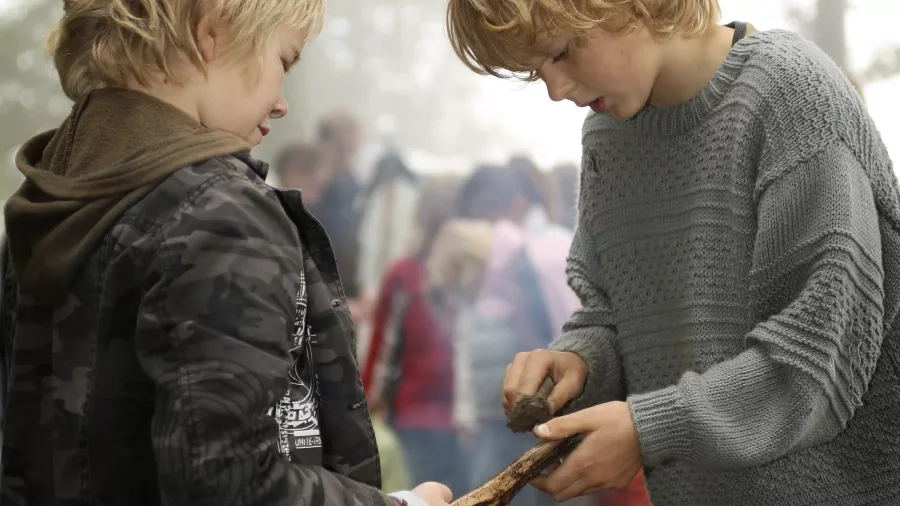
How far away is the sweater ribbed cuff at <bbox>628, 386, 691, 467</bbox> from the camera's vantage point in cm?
119

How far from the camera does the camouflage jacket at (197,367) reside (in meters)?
0.88

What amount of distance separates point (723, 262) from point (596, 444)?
315mm

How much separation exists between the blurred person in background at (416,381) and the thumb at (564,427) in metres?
2.29

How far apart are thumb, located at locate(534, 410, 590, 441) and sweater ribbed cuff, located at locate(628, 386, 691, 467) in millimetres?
66

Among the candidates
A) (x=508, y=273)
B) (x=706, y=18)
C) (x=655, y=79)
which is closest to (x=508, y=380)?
(x=655, y=79)

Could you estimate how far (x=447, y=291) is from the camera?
11.7 feet

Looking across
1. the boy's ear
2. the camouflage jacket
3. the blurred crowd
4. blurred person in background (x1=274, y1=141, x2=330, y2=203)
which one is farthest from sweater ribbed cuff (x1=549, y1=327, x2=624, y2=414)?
blurred person in background (x1=274, y1=141, x2=330, y2=203)

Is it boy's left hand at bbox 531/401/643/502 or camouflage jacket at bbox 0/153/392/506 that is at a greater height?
camouflage jacket at bbox 0/153/392/506

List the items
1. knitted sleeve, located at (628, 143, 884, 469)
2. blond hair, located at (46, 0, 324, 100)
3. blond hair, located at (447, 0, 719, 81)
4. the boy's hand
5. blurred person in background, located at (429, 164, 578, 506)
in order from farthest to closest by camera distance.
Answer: blurred person in background, located at (429, 164, 578, 506) → the boy's hand → blond hair, located at (447, 0, 719, 81) → knitted sleeve, located at (628, 143, 884, 469) → blond hair, located at (46, 0, 324, 100)

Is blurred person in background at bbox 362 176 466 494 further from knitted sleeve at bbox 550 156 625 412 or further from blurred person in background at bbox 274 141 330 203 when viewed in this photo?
knitted sleeve at bbox 550 156 625 412

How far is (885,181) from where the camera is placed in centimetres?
121

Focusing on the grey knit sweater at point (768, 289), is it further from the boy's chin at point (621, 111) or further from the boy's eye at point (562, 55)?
the boy's eye at point (562, 55)

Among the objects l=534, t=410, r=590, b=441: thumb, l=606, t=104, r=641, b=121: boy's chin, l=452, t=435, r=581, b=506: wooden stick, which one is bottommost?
l=452, t=435, r=581, b=506: wooden stick

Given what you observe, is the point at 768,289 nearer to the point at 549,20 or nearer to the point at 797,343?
the point at 797,343
